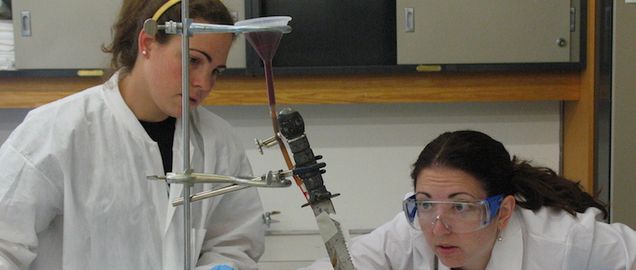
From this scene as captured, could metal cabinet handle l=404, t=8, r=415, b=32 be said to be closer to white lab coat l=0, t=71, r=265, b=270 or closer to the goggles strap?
white lab coat l=0, t=71, r=265, b=270

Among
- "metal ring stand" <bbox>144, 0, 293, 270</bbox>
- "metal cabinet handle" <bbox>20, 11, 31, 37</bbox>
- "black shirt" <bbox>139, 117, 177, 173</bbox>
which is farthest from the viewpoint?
"metal cabinet handle" <bbox>20, 11, 31, 37</bbox>

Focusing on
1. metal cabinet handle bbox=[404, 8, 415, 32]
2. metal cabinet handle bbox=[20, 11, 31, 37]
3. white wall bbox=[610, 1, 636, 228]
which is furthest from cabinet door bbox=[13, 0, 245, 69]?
white wall bbox=[610, 1, 636, 228]

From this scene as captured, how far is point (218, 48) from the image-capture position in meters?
1.06

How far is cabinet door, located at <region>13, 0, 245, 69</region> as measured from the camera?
2.04 m

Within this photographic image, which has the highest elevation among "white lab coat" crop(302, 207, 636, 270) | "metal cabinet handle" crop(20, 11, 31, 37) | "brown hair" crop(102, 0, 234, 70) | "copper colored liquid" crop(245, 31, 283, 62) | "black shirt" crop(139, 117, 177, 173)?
"metal cabinet handle" crop(20, 11, 31, 37)

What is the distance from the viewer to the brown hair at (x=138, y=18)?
1.10 meters

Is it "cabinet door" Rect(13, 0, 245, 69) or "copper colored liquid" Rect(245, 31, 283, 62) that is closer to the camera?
"copper colored liquid" Rect(245, 31, 283, 62)

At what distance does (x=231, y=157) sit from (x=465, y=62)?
1.12 metres

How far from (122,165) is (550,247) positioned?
887mm

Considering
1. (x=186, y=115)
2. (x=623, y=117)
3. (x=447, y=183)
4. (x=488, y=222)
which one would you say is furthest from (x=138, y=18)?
(x=623, y=117)

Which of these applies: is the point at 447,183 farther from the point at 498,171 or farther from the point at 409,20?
the point at 409,20

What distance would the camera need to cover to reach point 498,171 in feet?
4.46

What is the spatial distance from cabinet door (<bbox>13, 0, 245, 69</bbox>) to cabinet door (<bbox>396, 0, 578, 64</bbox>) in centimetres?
55

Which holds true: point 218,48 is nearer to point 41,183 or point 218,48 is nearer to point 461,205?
point 41,183
